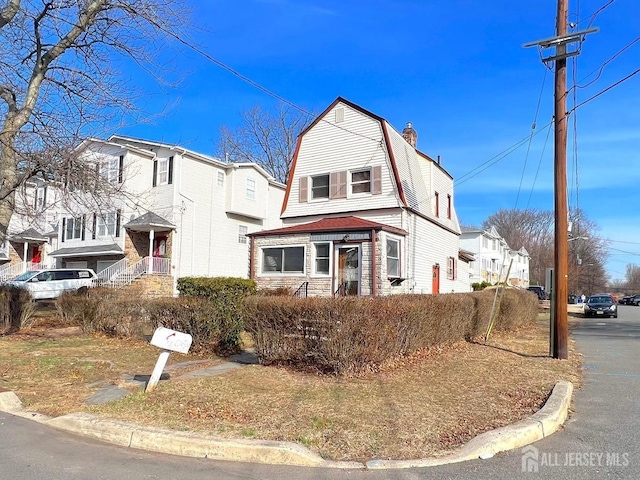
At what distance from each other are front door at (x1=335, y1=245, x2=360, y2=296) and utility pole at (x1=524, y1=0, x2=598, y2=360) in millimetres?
8009

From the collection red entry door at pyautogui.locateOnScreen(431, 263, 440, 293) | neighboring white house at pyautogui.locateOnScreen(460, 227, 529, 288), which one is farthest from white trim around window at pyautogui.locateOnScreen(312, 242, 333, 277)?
neighboring white house at pyautogui.locateOnScreen(460, 227, 529, 288)

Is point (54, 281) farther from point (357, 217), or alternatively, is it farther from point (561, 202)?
point (561, 202)

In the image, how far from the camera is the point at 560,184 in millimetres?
10148

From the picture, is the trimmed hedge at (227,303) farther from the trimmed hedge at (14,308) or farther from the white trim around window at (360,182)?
the white trim around window at (360,182)

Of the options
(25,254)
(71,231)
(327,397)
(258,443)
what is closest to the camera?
(258,443)

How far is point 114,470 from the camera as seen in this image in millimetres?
4234

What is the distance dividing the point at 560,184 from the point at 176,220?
814 inches

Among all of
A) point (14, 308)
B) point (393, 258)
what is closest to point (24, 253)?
point (14, 308)

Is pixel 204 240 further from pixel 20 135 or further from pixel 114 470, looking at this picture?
pixel 114 470

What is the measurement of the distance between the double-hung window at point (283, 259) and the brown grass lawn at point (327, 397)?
357 inches

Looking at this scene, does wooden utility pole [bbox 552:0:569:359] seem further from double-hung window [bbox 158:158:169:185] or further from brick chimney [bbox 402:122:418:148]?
double-hung window [bbox 158:158:169:185]

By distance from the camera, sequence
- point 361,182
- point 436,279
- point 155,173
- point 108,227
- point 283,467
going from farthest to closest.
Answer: point 108,227, point 155,173, point 436,279, point 361,182, point 283,467

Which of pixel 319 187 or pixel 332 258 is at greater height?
pixel 319 187

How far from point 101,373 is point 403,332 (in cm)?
507
